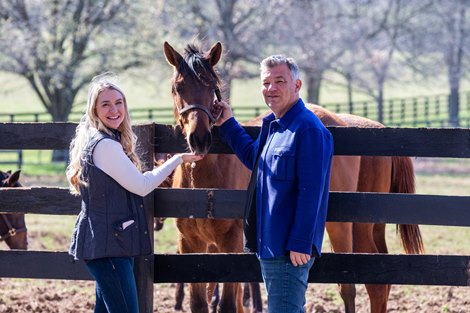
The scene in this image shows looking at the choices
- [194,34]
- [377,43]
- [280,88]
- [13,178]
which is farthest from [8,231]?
[377,43]

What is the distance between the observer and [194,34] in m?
32.8

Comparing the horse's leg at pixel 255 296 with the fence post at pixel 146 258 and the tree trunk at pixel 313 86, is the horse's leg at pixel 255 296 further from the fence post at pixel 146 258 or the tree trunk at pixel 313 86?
the tree trunk at pixel 313 86

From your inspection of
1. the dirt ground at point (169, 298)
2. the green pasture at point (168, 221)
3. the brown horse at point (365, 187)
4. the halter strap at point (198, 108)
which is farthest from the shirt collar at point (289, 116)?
the dirt ground at point (169, 298)

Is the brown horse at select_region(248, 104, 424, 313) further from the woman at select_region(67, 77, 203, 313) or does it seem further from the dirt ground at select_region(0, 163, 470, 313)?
Answer: the woman at select_region(67, 77, 203, 313)

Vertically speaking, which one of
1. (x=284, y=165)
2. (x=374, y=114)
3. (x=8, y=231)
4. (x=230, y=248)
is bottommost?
(x=8, y=231)

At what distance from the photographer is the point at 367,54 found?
124 ft

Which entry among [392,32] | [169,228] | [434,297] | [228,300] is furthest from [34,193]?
[392,32]

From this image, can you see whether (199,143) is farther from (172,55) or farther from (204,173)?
(204,173)

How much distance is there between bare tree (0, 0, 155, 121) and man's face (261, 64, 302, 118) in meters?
27.6

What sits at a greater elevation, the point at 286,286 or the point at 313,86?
the point at 313,86

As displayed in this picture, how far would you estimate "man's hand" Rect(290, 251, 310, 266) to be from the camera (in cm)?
436

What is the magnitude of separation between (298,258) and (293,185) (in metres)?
0.40

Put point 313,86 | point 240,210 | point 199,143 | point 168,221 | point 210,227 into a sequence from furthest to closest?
1. point 313,86
2. point 168,221
3. point 210,227
4. point 240,210
5. point 199,143

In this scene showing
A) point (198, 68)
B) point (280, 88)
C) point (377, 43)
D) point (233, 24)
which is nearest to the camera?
point (280, 88)
